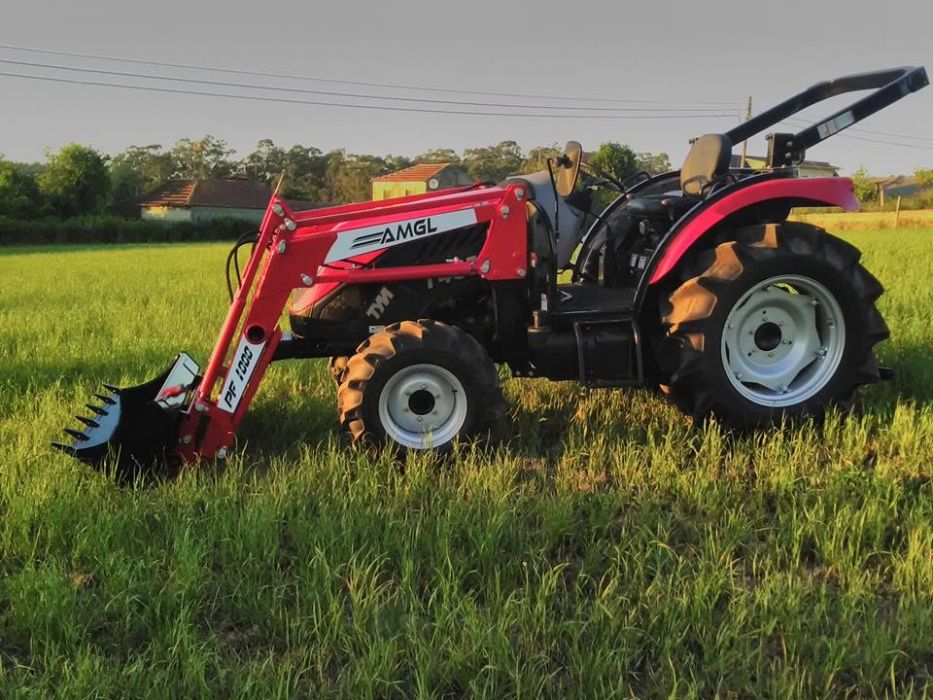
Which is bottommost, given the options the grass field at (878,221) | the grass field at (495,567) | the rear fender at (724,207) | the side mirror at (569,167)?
the grass field at (495,567)

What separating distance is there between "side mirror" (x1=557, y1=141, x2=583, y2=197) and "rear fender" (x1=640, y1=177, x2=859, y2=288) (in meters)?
0.74

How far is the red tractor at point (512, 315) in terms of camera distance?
350 centimetres

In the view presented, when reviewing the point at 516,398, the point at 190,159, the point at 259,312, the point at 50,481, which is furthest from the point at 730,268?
the point at 190,159

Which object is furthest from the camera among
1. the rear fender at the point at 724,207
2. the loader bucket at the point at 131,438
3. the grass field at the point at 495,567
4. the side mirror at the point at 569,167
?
the side mirror at the point at 569,167

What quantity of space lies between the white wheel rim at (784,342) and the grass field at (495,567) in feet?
0.94

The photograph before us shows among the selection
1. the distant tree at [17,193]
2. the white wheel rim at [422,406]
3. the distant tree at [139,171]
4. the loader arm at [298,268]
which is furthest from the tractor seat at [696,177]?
the distant tree at [139,171]

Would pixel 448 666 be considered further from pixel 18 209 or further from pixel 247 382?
pixel 18 209

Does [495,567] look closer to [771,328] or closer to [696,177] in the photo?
[771,328]

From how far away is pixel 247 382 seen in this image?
3.56 metres

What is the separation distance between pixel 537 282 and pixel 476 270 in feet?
1.15

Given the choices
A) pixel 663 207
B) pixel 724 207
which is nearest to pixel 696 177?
pixel 663 207

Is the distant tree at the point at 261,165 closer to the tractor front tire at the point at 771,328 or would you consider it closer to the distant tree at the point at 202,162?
the distant tree at the point at 202,162

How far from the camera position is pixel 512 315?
13.0 feet

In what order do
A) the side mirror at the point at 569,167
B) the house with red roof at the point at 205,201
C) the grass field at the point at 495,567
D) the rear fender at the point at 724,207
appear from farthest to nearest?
the house with red roof at the point at 205,201, the side mirror at the point at 569,167, the rear fender at the point at 724,207, the grass field at the point at 495,567
